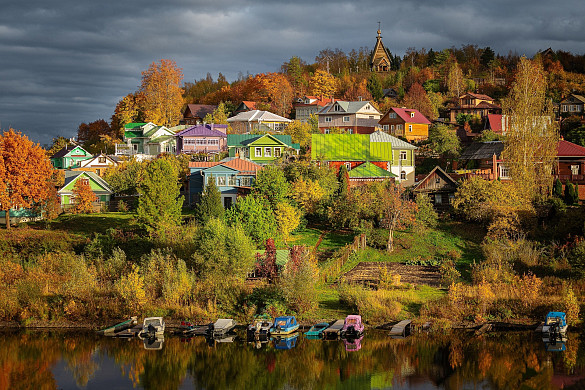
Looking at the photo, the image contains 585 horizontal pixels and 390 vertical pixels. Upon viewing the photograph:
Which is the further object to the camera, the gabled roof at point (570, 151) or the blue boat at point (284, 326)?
the gabled roof at point (570, 151)

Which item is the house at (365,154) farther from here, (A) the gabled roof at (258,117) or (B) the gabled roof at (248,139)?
(A) the gabled roof at (258,117)

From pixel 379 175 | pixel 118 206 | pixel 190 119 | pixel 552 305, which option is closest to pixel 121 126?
pixel 190 119

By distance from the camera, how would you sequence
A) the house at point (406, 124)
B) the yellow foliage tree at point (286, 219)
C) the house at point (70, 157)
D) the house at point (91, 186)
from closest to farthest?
1. the yellow foliage tree at point (286, 219)
2. the house at point (91, 186)
3. the house at point (70, 157)
4. the house at point (406, 124)

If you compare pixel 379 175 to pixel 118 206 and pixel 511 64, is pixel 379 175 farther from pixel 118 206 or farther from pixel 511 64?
pixel 511 64

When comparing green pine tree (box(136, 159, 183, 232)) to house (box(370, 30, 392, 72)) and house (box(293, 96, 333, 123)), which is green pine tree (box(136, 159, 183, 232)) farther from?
house (box(370, 30, 392, 72))

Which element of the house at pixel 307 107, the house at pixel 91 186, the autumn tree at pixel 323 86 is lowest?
the house at pixel 91 186

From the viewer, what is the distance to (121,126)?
102 meters

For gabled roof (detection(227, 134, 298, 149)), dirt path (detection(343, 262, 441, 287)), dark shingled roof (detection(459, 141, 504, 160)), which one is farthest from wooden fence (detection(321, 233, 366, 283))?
gabled roof (detection(227, 134, 298, 149))

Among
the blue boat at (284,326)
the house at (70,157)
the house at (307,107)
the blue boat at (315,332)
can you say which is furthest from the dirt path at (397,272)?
the house at (307,107)

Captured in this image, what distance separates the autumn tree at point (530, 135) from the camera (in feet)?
181

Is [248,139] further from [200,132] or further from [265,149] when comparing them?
[200,132]

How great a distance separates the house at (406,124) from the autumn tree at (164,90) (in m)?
34.3

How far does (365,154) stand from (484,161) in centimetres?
1229

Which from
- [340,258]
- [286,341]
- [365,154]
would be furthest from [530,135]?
[286,341]
